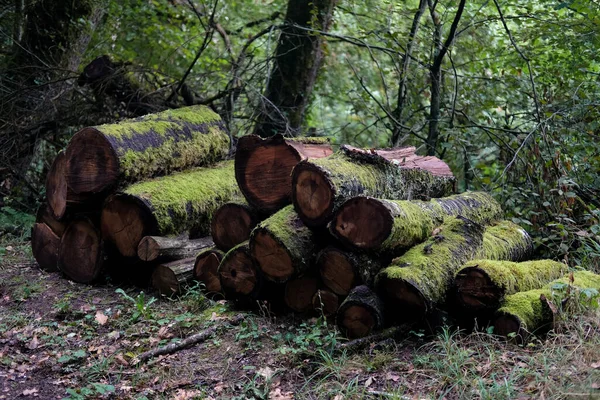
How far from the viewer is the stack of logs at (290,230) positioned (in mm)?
4465

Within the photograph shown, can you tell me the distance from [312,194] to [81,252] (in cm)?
282

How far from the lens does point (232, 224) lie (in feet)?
18.3

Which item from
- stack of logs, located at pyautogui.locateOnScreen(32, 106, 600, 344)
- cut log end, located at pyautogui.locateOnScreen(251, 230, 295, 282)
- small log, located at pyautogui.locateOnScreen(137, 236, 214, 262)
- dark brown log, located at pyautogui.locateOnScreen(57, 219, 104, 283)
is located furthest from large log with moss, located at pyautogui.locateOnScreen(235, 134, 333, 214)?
dark brown log, located at pyautogui.locateOnScreen(57, 219, 104, 283)

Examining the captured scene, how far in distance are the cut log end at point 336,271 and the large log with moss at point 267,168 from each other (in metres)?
0.81

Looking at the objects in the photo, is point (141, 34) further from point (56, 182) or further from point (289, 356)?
point (289, 356)

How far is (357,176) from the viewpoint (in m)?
4.95

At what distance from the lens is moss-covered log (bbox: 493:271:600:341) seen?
4.11 meters

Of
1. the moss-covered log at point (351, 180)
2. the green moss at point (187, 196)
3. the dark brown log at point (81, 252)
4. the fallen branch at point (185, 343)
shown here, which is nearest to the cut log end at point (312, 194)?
the moss-covered log at point (351, 180)

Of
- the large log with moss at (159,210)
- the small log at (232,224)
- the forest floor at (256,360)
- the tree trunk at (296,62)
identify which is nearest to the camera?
the forest floor at (256,360)

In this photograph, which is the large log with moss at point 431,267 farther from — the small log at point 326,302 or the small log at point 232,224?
the small log at point 232,224

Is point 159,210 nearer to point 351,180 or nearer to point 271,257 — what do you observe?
point 271,257

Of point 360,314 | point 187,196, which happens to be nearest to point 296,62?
point 187,196

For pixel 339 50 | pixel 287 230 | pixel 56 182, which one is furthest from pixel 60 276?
pixel 339 50

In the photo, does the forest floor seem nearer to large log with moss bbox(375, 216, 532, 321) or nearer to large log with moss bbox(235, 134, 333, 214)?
large log with moss bbox(375, 216, 532, 321)
